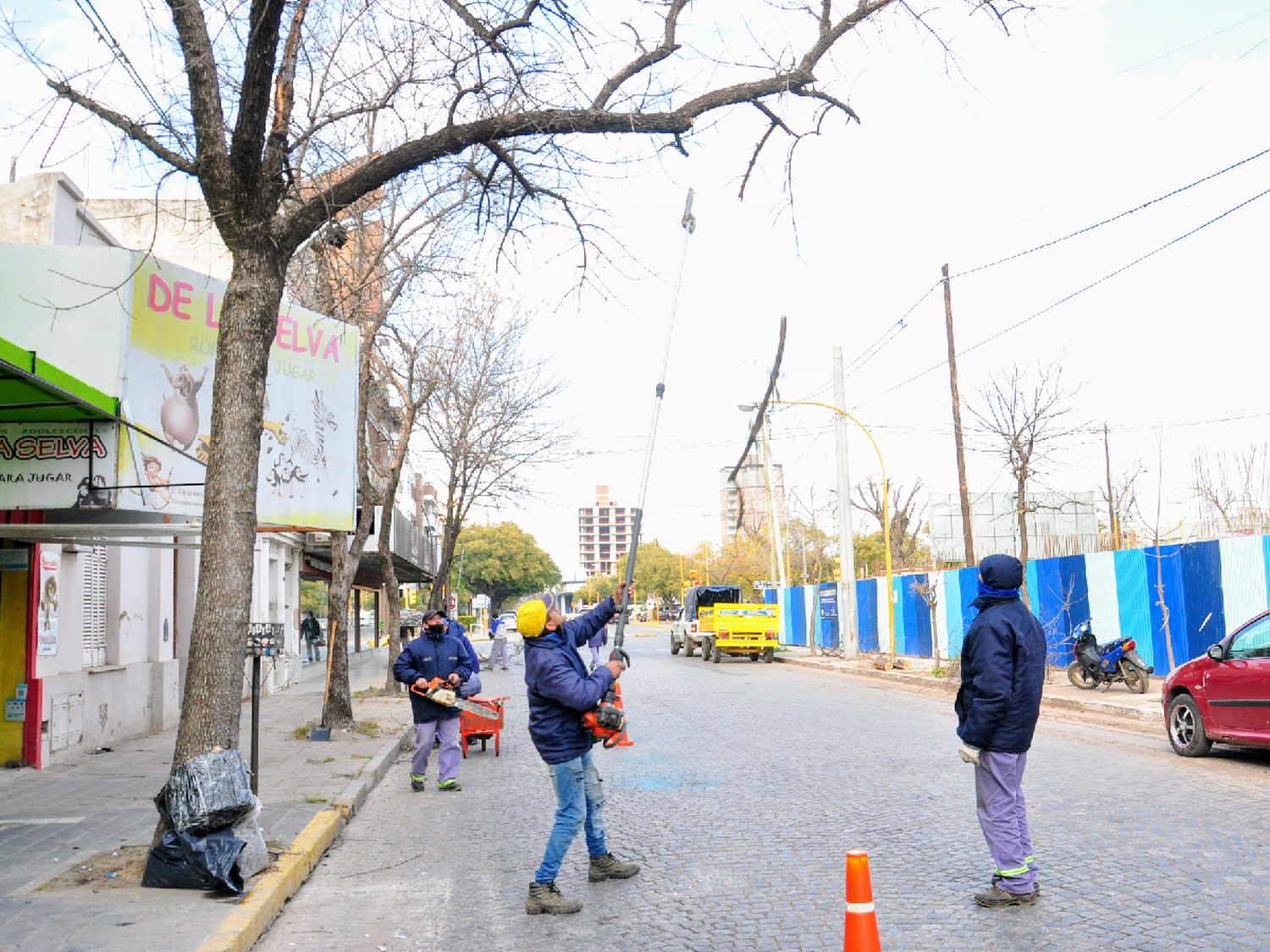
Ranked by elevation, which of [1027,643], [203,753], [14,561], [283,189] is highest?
[283,189]

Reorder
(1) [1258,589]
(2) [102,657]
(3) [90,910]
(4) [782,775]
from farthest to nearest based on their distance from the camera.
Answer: (1) [1258,589], (2) [102,657], (4) [782,775], (3) [90,910]

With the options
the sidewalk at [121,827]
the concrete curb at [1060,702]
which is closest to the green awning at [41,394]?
the sidewalk at [121,827]

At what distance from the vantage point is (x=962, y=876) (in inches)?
244

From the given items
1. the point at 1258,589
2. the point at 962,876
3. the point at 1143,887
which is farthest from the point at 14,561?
the point at 1258,589

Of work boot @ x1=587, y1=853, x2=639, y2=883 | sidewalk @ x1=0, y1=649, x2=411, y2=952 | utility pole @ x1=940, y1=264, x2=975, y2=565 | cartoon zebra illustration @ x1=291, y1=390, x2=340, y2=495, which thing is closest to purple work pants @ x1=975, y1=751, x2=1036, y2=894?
work boot @ x1=587, y1=853, x2=639, y2=883

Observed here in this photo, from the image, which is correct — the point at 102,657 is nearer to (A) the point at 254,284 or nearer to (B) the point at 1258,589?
(A) the point at 254,284

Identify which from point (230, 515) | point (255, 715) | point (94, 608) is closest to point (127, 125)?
point (230, 515)

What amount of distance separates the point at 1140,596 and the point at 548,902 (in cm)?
1683

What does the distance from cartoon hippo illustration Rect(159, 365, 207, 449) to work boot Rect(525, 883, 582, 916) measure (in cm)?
627

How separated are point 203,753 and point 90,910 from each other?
1.00 m

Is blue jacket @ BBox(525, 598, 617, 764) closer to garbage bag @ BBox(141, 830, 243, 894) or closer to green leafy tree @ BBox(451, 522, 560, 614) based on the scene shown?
garbage bag @ BBox(141, 830, 243, 894)

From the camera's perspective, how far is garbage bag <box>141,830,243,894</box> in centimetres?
592

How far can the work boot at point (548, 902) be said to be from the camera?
5.74 meters

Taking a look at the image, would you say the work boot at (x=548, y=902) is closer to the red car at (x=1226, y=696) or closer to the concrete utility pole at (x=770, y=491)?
the red car at (x=1226, y=696)
